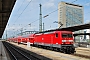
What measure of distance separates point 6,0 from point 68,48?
38.3ft

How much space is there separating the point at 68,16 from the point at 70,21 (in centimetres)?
523

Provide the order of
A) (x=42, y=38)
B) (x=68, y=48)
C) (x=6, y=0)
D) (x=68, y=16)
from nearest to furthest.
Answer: (x=6, y=0), (x=68, y=48), (x=42, y=38), (x=68, y=16)

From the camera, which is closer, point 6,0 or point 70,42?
point 6,0

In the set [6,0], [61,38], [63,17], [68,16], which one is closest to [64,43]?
[61,38]

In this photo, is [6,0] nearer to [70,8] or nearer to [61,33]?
[61,33]

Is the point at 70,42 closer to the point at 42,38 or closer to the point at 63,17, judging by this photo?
the point at 42,38

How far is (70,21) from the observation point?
6141 centimetres

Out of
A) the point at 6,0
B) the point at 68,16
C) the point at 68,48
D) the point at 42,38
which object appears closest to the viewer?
the point at 6,0

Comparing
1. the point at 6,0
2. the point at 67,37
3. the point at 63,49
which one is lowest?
the point at 63,49

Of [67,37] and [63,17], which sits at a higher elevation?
[63,17]

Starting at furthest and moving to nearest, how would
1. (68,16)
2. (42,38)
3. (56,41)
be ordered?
1. (68,16)
2. (42,38)
3. (56,41)

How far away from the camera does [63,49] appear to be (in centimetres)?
2731

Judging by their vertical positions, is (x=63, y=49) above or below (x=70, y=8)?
below

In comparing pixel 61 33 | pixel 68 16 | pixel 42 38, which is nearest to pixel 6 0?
pixel 61 33
